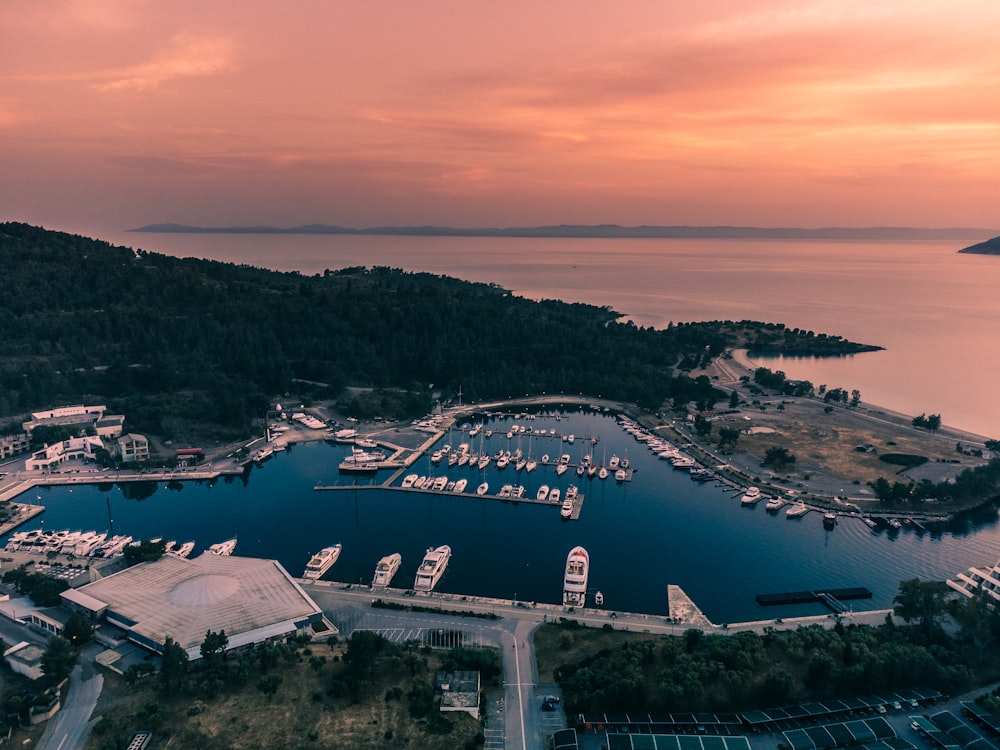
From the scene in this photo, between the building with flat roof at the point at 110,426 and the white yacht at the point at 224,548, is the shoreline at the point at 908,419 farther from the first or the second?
the building with flat roof at the point at 110,426

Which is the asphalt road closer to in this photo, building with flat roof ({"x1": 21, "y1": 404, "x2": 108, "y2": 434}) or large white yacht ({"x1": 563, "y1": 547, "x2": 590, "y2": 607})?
large white yacht ({"x1": 563, "y1": 547, "x2": 590, "y2": 607})

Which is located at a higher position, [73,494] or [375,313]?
[375,313]

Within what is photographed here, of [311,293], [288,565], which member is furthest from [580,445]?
[311,293]

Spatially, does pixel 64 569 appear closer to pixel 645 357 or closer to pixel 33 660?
pixel 33 660

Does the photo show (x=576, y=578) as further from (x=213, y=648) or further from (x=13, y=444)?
(x=13, y=444)

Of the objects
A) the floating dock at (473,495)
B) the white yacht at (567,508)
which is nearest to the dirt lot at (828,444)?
the floating dock at (473,495)

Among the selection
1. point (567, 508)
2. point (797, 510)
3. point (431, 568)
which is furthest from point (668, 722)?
point (797, 510)
